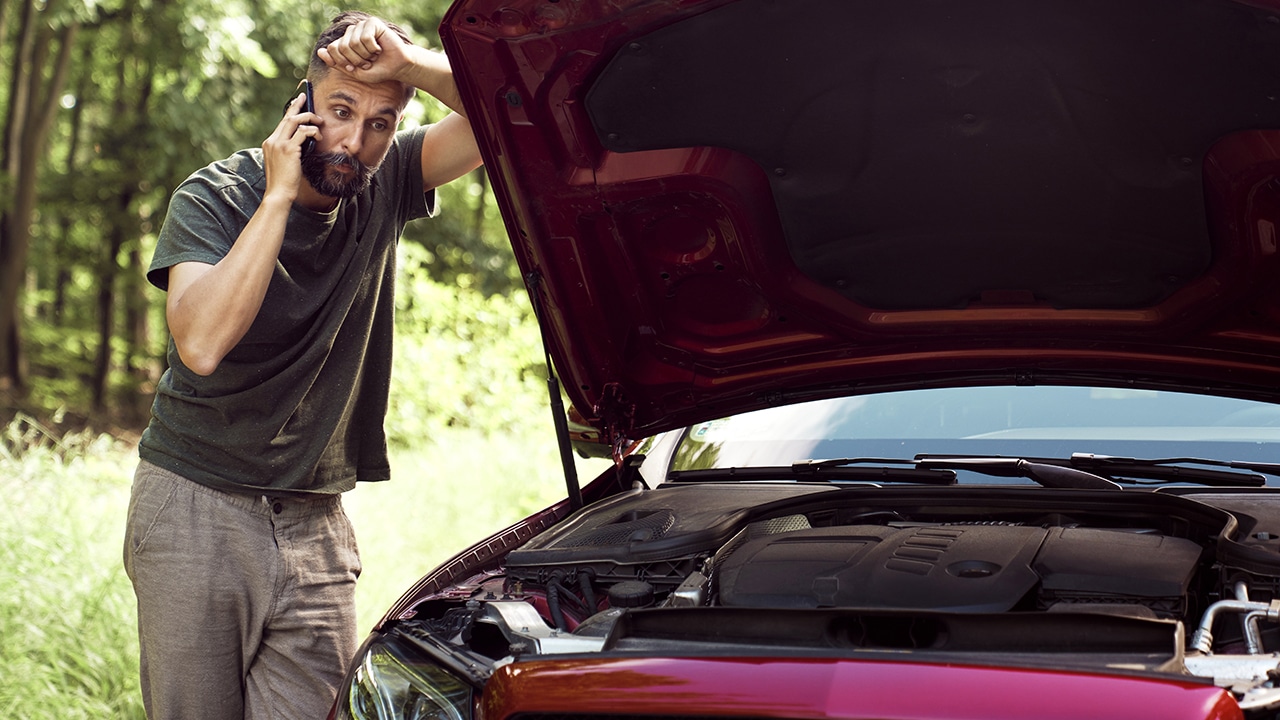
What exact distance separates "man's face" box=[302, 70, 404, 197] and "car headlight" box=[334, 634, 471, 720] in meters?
1.05

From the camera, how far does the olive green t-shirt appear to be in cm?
268

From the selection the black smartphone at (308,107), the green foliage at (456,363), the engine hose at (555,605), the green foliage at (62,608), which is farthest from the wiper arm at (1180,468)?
the green foliage at (456,363)

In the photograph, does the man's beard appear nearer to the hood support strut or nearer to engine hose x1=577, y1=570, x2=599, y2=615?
the hood support strut

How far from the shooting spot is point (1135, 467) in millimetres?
2594

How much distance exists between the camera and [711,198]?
2617 mm

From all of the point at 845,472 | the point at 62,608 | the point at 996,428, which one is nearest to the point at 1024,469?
the point at 996,428

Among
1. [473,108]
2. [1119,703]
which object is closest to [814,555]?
[1119,703]

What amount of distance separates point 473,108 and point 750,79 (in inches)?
22.6

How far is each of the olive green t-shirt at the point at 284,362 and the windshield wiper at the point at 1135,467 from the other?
1.39 meters

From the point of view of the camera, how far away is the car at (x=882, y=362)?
5.84ft

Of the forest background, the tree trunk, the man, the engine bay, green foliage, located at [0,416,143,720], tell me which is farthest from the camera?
the tree trunk

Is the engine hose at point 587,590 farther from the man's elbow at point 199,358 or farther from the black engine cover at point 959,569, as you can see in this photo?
the man's elbow at point 199,358

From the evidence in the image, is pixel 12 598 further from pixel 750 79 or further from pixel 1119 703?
pixel 1119 703

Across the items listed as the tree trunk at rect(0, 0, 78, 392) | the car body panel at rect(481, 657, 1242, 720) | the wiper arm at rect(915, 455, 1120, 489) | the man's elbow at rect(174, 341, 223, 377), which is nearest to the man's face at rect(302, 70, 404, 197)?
the man's elbow at rect(174, 341, 223, 377)
